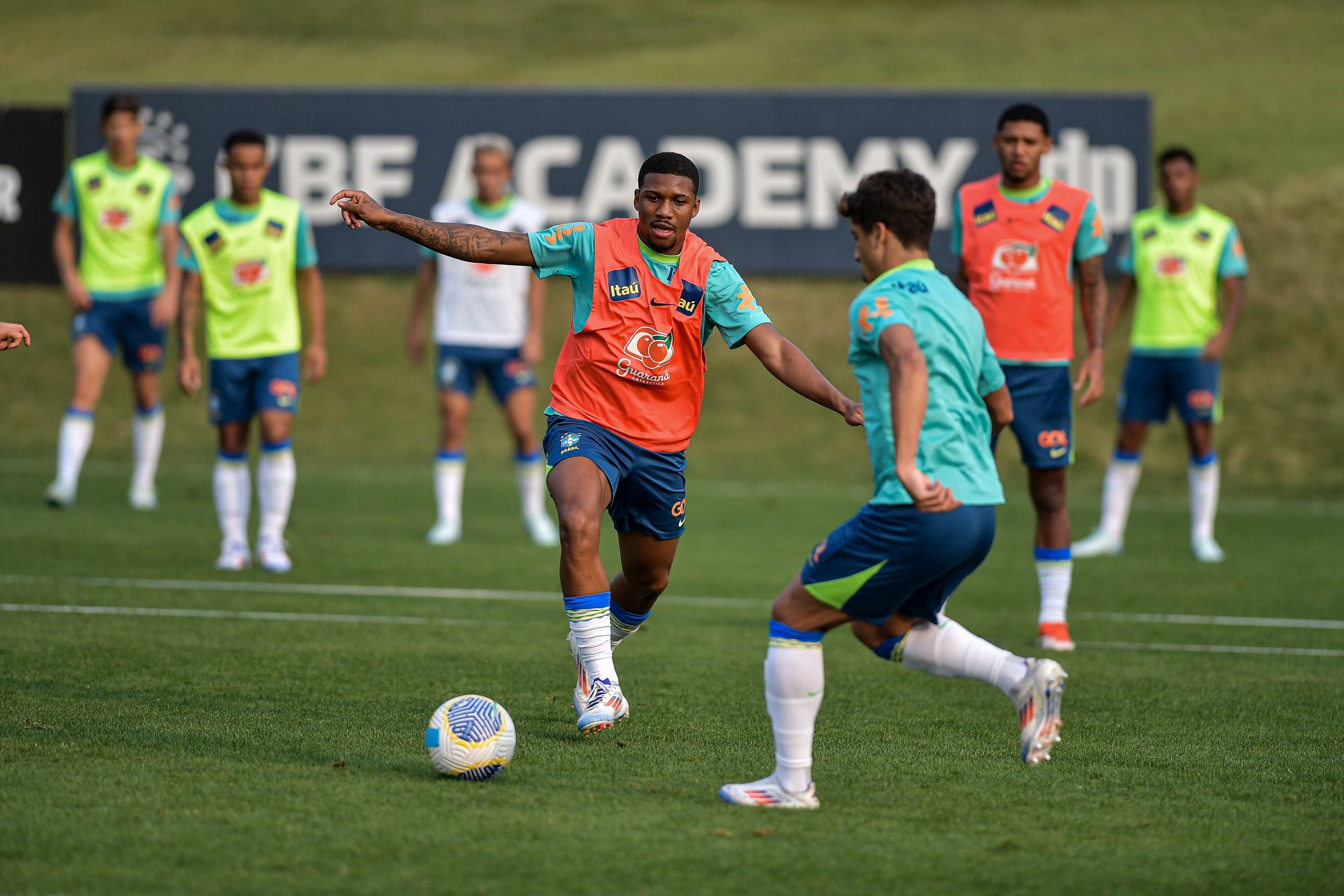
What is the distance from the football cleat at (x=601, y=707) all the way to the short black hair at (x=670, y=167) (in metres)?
1.90

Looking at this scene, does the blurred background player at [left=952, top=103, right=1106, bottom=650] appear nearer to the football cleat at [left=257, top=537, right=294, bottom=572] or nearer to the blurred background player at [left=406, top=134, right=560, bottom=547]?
the blurred background player at [left=406, top=134, right=560, bottom=547]

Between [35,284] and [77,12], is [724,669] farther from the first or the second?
[77,12]

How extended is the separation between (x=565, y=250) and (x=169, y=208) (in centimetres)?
702

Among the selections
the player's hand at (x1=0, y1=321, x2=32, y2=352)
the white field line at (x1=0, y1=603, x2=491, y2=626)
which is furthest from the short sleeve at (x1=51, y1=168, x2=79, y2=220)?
the player's hand at (x1=0, y1=321, x2=32, y2=352)

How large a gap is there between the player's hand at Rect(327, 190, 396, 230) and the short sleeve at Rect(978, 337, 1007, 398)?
220cm

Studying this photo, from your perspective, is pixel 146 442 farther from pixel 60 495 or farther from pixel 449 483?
pixel 449 483

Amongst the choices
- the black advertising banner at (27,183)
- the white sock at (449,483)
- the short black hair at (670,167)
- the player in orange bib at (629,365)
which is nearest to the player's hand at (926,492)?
the player in orange bib at (629,365)

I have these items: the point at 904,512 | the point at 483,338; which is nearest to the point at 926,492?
the point at 904,512

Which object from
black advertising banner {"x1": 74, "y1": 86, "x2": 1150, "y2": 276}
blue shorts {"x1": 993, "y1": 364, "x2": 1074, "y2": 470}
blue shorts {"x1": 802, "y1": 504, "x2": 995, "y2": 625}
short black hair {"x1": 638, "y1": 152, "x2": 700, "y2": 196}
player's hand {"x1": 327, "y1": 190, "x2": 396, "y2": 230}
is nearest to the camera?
blue shorts {"x1": 802, "y1": 504, "x2": 995, "y2": 625}

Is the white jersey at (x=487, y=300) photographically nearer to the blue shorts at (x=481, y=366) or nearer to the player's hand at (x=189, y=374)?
the blue shorts at (x=481, y=366)

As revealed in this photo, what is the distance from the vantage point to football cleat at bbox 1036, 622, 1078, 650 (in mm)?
7770

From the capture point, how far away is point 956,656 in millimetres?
4711

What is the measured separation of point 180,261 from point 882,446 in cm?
654

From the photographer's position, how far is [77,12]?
102 feet
